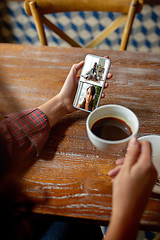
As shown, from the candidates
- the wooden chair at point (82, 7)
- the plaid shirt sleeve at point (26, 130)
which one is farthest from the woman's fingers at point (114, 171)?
the wooden chair at point (82, 7)

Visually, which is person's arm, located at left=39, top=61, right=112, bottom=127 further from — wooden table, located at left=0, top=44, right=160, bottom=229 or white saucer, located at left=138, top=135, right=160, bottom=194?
white saucer, located at left=138, top=135, right=160, bottom=194

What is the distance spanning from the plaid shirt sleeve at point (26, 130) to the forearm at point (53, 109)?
0.02 m

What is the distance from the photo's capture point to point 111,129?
66 centimetres

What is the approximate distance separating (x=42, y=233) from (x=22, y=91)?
2.09 ft

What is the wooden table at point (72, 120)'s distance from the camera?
0.57 metres

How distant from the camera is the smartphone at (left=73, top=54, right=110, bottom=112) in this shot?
2.49ft

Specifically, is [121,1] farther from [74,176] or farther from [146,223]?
[146,223]

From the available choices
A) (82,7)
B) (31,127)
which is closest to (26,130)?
(31,127)

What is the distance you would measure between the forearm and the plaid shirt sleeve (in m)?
0.02

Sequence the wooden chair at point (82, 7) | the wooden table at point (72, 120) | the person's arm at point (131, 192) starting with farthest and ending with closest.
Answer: the wooden chair at point (82, 7) < the wooden table at point (72, 120) < the person's arm at point (131, 192)

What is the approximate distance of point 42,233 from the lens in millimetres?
785

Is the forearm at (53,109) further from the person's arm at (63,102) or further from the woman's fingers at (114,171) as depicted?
the woman's fingers at (114,171)

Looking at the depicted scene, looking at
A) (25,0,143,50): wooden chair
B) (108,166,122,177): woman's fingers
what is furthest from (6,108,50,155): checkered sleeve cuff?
(25,0,143,50): wooden chair

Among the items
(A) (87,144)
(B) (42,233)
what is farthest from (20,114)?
(B) (42,233)
